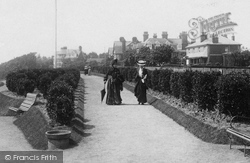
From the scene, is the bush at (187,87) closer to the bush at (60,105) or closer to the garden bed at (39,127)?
the garden bed at (39,127)

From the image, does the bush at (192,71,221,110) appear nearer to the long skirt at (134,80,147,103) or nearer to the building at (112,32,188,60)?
the long skirt at (134,80,147,103)

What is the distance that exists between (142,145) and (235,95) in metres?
2.93

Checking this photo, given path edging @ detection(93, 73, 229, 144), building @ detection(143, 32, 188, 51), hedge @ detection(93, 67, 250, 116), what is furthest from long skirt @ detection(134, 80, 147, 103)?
building @ detection(143, 32, 188, 51)

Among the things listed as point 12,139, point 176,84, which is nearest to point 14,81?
point 12,139

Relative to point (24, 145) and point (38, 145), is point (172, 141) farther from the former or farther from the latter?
point (24, 145)

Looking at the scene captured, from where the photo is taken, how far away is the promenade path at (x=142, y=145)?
6.32 m

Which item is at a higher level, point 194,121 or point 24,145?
point 194,121

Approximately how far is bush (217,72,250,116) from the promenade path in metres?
1.30

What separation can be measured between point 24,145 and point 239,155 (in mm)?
5719

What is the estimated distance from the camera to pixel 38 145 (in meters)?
8.12

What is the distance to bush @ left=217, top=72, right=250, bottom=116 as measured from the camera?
8.37m

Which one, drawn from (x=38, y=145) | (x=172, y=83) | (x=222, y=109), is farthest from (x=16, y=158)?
(x=172, y=83)

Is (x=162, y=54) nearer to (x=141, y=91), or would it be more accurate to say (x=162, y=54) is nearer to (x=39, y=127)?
(x=141, y=91)

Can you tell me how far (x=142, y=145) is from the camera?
736 centimetres
